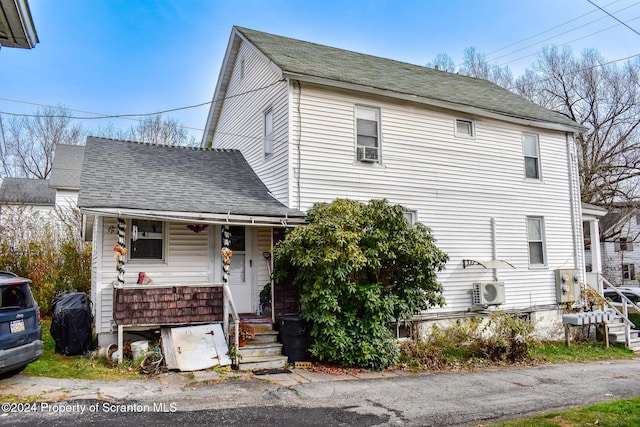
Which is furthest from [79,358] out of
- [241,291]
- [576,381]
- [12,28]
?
[576,381]

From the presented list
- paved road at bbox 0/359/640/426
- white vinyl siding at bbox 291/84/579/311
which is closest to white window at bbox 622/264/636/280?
white vinyl siding at bbox 291/84/579/311

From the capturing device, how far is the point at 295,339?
9508 millimetres

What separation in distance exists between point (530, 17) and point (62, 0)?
1026 centimetres

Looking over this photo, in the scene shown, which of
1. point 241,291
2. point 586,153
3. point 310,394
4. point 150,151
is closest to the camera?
point 310,394

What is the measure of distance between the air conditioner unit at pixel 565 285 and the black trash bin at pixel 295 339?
29.3ft

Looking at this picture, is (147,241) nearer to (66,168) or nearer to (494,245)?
(494,245)

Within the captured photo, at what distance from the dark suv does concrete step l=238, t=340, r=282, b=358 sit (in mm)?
3500

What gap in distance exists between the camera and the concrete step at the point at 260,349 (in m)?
9.22

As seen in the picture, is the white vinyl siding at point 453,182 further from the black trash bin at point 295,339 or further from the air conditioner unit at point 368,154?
the black trash bin at point 295,339

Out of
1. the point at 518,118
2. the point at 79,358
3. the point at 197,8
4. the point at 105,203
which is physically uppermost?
the point at 197,8

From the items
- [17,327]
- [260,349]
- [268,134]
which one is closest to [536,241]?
[268,134]

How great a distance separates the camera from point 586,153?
26.5 m

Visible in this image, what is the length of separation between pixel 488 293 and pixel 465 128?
4734 millimetres

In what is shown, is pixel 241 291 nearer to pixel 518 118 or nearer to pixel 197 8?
pixel 197 8
